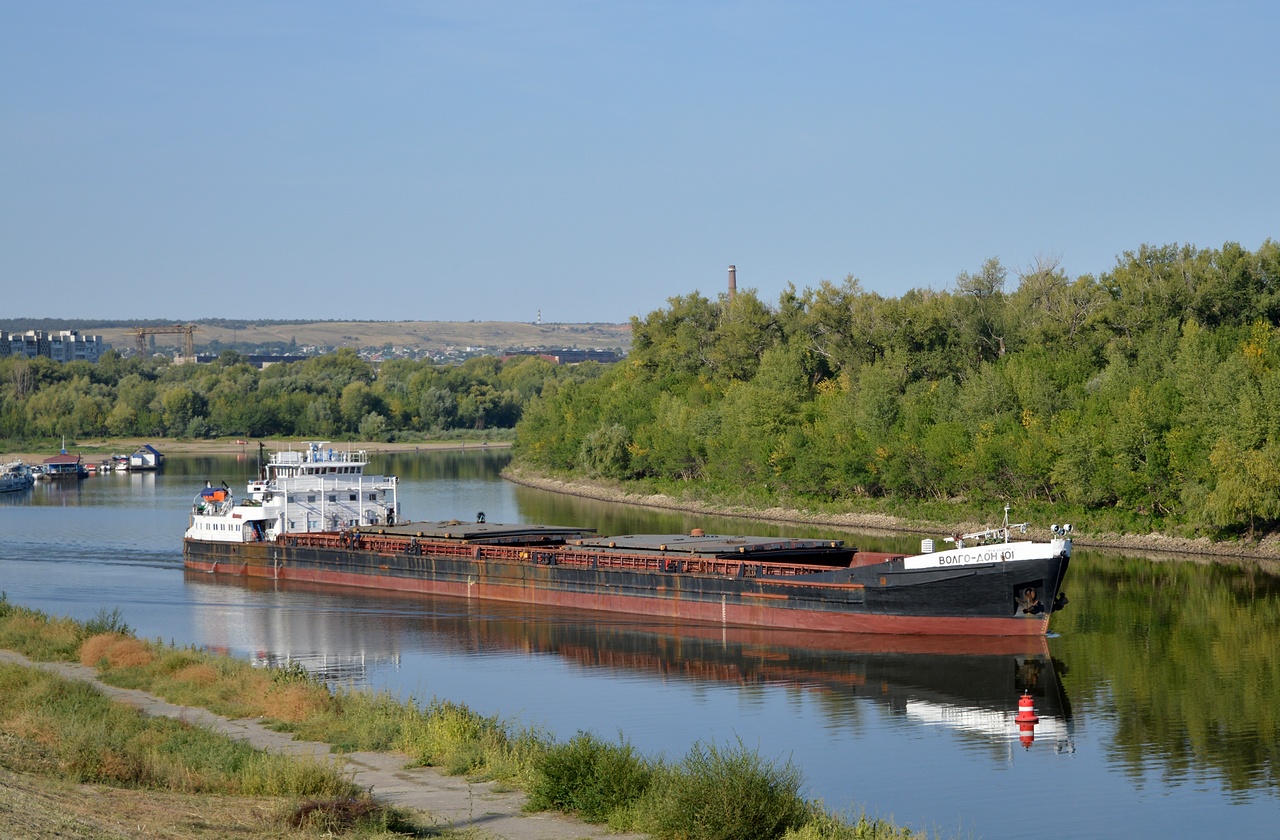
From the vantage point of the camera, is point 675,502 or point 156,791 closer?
point 156,791

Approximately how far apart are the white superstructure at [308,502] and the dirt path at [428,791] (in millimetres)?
33806

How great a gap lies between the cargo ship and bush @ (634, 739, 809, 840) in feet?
66.9

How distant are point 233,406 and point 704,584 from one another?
136 m

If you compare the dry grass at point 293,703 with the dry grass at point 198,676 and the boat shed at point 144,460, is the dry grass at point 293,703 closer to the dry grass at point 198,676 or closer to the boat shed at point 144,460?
the dry grass at point 198,676

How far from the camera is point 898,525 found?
237 feet

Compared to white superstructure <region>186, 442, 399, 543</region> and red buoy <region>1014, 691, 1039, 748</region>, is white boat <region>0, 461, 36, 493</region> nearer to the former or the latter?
white superstructure <region>186, 442, 399, 543</region>

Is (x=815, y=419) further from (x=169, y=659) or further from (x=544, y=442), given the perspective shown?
(x=169, y=659)

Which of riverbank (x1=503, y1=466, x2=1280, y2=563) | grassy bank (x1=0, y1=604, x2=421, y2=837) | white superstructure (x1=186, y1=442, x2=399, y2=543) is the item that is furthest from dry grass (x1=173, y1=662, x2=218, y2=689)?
riverbank (x1=503, y1=466, x2=1280, y2=563)

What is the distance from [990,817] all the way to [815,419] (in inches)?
2546

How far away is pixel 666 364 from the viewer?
386ft

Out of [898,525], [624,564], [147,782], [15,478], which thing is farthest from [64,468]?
[147,782]

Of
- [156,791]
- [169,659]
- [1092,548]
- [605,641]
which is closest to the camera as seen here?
[156,791]

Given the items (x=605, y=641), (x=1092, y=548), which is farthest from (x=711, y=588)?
(x=1092, y=548)

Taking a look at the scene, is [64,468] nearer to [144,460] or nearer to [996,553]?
[144,460]
